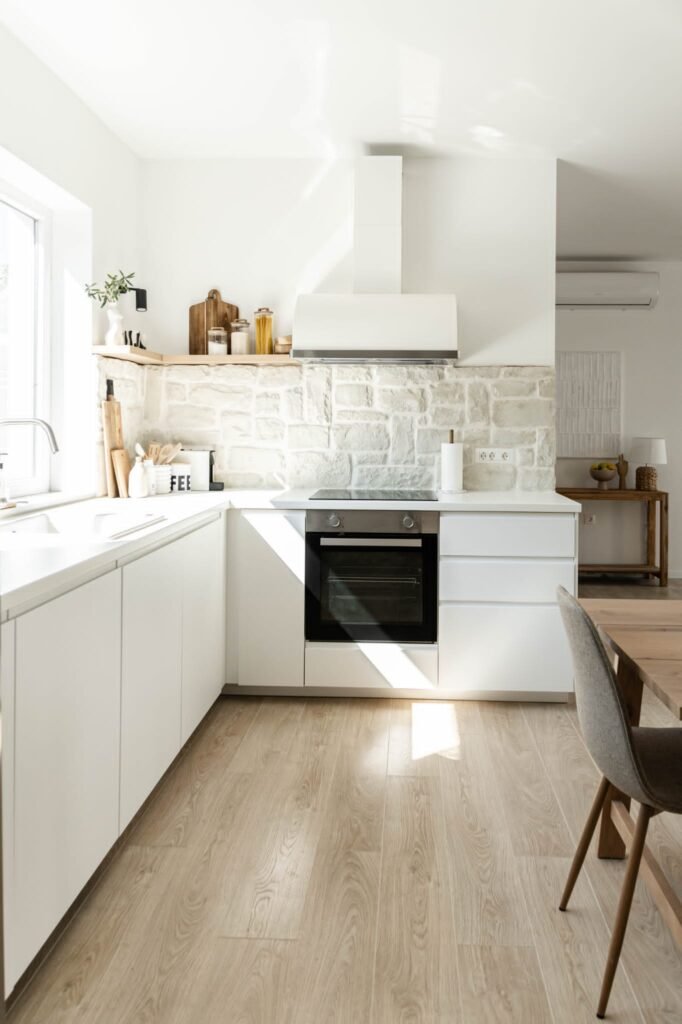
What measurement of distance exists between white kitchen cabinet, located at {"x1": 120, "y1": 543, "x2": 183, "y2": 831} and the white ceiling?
5.84ft

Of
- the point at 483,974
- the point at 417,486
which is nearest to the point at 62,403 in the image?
the point at 417,486

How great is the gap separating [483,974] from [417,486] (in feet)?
9.00

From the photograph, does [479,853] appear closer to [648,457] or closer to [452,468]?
[452,468]

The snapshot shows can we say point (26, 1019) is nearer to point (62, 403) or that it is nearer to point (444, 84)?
point (62, 403)

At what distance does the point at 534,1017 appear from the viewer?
1.69 meters

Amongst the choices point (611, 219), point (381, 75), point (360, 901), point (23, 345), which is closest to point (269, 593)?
point (23, 345)

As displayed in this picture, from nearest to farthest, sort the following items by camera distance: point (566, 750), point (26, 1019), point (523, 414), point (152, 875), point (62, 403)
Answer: point (26, 1019), point (152, 875), point (566, 750), point (62, 403), point (523, 414)

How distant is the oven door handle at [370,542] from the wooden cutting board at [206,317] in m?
1.27

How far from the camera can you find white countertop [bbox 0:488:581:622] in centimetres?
175

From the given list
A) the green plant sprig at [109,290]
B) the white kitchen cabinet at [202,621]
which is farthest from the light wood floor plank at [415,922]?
the green plant sprig at [109,290]

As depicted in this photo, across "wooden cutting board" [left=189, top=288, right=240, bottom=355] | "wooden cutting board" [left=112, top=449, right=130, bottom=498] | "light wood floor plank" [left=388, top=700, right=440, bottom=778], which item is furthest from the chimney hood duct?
"light wood floor plank" [left=388, top=700, right=440, bottom=778]

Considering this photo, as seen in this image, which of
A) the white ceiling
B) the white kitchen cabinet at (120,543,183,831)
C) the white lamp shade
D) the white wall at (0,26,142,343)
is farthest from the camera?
the white lamp shade

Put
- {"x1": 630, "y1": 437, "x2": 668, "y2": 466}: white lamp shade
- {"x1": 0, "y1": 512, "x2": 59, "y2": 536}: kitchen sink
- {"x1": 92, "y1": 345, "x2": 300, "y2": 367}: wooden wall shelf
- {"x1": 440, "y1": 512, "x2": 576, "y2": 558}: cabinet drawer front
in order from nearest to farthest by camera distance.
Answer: {"x1": 0, "y1": 512, "x2": 59, "y2": 536}: kitchen sink < {"x1": 440, "y1": 512, "x2": 576, "y2": 558}: cabinet drawer front < {"x1": 92, "y1": 345, "x2": 300, "y2": 367}: wooden wall shelf < {"x1": 630, "y1": 437, "x2": 668, "y2": 466}: white lamp shade

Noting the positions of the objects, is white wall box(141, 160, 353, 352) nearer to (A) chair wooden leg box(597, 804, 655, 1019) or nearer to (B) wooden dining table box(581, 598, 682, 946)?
(B) wooden dining table box(581, 598, 682, 946)
